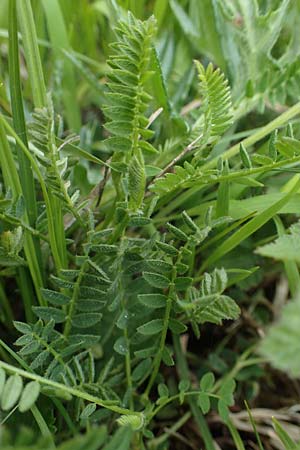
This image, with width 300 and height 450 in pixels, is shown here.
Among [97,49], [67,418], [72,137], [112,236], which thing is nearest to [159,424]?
[67,418]

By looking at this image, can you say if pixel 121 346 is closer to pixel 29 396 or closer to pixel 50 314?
pixel 50 314

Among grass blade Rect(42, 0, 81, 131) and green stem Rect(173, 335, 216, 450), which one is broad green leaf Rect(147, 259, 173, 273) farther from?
grass blade Rect(42, 0, 81, 131)

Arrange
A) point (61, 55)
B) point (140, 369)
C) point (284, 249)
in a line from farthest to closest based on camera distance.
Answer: point (61, 55)
point (140, 369)
point (284, 249)

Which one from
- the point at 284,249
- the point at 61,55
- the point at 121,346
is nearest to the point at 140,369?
the point at 121,346

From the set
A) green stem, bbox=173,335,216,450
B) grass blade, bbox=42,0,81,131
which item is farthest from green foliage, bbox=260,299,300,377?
grass blade, bbox=42,0,81,131

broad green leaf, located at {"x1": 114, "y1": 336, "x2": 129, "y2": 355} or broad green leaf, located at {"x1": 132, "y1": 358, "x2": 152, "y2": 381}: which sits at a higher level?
broad green leaf, located at {"x1": 114, "y1": 336, "x2": 129, "y2": 355}

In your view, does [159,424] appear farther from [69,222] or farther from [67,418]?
[69,222]

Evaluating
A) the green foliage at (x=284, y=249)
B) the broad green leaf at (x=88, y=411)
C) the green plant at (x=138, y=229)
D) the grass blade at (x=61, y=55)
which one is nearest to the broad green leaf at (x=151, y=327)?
the green plant at (x=138, y=229)
